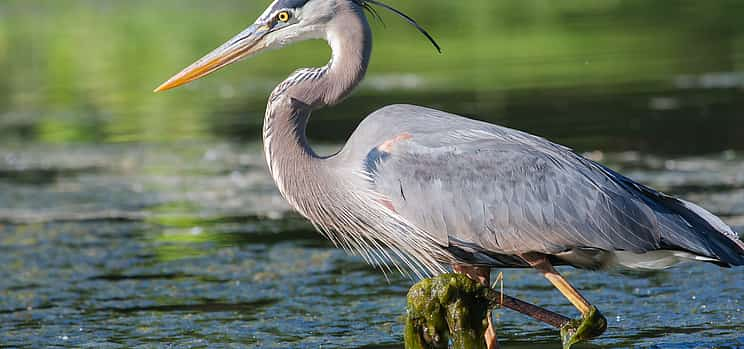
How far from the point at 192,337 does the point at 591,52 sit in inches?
522

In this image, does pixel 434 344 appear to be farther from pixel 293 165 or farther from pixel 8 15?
pixel 8 15

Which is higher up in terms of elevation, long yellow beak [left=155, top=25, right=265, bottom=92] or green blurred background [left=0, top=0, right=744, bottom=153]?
green blurred background [left=0, top=0, right=744, bottom=153]

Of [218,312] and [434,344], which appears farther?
[218,312]

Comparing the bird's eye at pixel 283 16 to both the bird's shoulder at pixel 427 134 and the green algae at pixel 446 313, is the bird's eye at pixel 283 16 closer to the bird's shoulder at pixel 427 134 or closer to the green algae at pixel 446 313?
the bird's shoulder at pixel 427 134

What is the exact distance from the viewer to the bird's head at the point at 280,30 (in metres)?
6.32

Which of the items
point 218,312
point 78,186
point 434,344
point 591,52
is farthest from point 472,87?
point 434,344

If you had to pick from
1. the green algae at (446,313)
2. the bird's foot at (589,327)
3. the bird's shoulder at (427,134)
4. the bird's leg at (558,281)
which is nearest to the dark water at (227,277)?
the bird's leg at (558,281)

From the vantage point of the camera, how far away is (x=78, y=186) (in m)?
11.5

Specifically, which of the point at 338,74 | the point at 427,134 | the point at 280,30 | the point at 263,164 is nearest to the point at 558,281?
the point at 427,134

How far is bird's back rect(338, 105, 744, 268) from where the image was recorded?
5.94 m

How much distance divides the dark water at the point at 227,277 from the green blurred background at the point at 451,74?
1898 mm

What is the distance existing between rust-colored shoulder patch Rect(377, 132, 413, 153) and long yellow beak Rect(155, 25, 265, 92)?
85 cm

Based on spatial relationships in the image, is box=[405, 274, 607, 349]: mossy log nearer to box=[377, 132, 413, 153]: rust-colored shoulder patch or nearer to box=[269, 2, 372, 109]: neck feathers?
box=[377, 132, 413, 153]: rust-colored shoulder patch

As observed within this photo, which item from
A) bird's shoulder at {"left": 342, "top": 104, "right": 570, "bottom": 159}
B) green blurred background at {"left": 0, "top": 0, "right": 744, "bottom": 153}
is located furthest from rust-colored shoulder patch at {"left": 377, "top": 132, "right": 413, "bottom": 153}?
green blurred background at {"left": 0, "top": 0, "right": 744, "bottom": 153}
